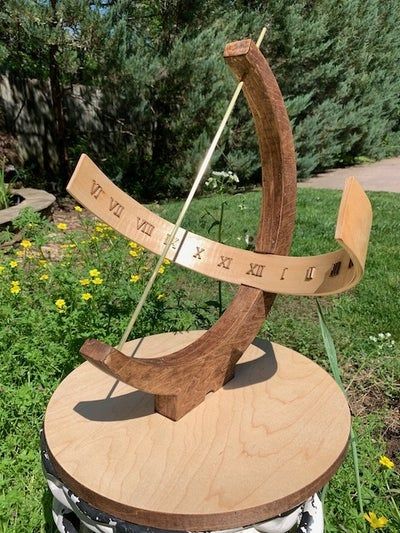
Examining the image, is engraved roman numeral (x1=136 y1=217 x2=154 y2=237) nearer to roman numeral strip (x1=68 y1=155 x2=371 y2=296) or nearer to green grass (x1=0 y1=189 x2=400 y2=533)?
roman numeral strip (x1=68 y1=155 x2=371 y2=296)

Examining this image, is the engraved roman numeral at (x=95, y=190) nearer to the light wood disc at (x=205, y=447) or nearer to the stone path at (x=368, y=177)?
the light wood disc at (x=205, y=447)

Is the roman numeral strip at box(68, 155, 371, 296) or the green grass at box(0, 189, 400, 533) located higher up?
the roman numeral strip at box(68, 155, 371, 296)

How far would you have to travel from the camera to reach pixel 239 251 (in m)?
1.56

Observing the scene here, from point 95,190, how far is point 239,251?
0.47 m

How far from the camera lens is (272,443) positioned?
1336 millimetres

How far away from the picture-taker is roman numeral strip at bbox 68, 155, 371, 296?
1.17 m

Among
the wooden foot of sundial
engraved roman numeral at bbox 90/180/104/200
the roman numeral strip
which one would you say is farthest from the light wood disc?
engraved roman numeral at bbox 90/180/104/200

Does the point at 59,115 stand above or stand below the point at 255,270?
below

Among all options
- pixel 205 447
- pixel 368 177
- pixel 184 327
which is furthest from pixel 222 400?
pixel 368 177

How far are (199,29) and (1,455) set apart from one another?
5.74 meters

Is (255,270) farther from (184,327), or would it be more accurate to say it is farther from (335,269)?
(184,327)

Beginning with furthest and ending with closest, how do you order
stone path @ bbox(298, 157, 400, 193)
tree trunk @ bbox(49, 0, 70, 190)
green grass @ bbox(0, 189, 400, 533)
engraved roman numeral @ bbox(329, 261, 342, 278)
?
stone path @ bbox(298, 157, 400, 193)
tree trunk @ bbox(49, 0, 70, 190)
green grass @ bbox(0, 189, 400, 533)
engraved roman numeral @ bbox(329, 261, 342, 278)

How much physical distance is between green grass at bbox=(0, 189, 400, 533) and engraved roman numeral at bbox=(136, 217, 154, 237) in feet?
2.87

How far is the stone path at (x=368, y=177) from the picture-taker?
7.96 meters
